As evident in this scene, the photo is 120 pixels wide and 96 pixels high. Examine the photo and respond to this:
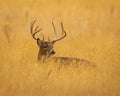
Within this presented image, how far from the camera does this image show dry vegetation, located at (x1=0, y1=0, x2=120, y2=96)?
288cm

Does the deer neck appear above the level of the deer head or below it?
below

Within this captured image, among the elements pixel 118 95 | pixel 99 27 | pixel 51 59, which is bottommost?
pixel 118 95

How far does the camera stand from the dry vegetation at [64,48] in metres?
2.88

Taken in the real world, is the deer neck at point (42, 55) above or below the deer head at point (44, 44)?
below

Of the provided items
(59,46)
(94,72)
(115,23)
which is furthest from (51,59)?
(115,23)

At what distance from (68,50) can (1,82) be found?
19.6 inches

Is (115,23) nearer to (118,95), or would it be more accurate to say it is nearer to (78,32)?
(78,32)

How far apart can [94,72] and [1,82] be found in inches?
24.7

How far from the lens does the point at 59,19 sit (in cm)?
289

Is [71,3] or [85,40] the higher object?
[71,3]

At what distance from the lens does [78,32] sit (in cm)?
291

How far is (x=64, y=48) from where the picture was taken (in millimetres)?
2873

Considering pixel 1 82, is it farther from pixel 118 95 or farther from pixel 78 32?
pixel 118 95

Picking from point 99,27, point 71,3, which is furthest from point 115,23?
point 71,3
